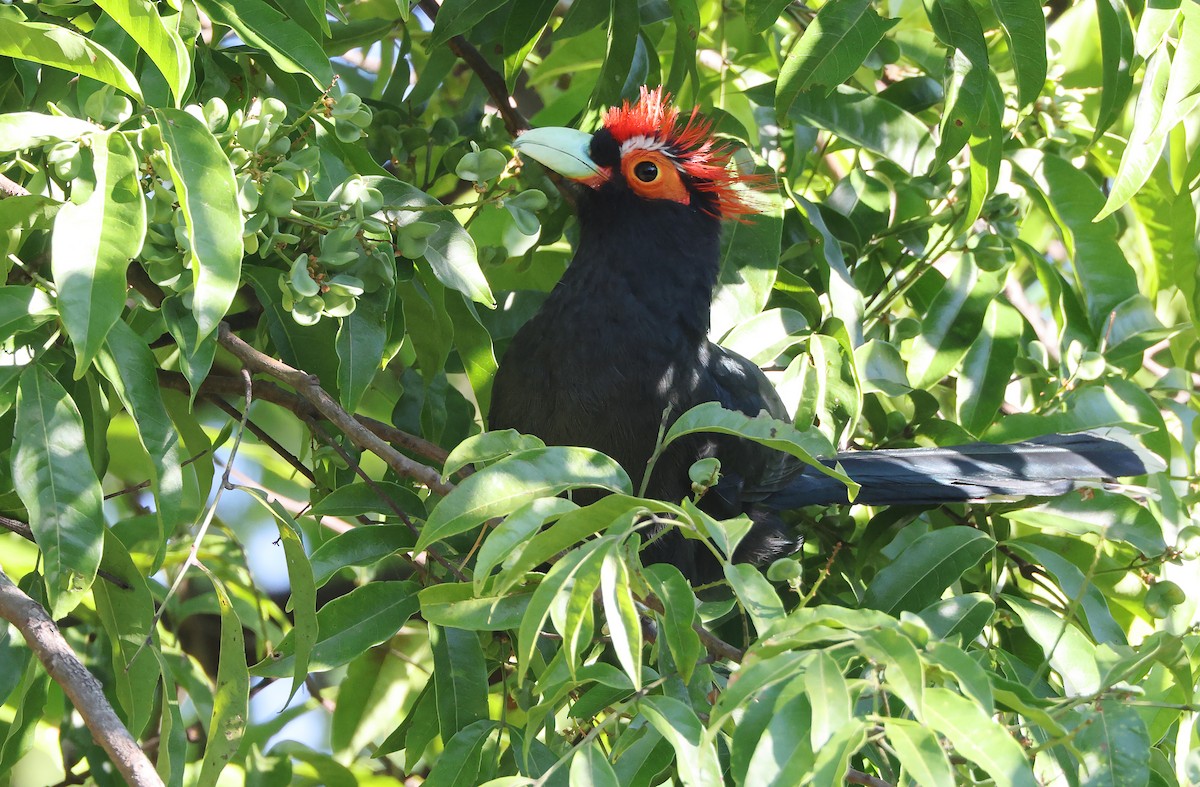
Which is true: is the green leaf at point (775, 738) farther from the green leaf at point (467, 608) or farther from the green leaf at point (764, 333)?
the green leaf at point (764, 333)

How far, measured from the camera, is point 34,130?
140cm

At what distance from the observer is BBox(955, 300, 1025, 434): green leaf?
106 inches

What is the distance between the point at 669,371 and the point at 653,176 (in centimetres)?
53

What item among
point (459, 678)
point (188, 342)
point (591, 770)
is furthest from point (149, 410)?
point (591, 770)

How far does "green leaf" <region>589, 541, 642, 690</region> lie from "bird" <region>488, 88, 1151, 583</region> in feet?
4.01

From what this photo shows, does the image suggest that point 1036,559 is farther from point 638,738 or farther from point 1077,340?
point 638,738

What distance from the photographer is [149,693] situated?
1810mm

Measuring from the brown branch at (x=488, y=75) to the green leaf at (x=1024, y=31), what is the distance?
1092mm

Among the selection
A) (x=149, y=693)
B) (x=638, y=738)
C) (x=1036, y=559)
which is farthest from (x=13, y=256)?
(x=1036, y=559)

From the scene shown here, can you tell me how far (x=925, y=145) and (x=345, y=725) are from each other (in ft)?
6.20

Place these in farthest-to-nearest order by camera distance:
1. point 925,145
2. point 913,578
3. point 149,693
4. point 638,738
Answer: point 925,145 < point 913,578 < point 149,693 < point 638,738

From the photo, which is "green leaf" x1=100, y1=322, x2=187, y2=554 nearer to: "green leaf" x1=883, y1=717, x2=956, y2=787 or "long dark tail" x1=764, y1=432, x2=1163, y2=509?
"green leaf" x1=883, y1=717, x2=956, y2=787

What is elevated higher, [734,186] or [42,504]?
[734,186]

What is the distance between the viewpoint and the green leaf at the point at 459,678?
6.34 feet
